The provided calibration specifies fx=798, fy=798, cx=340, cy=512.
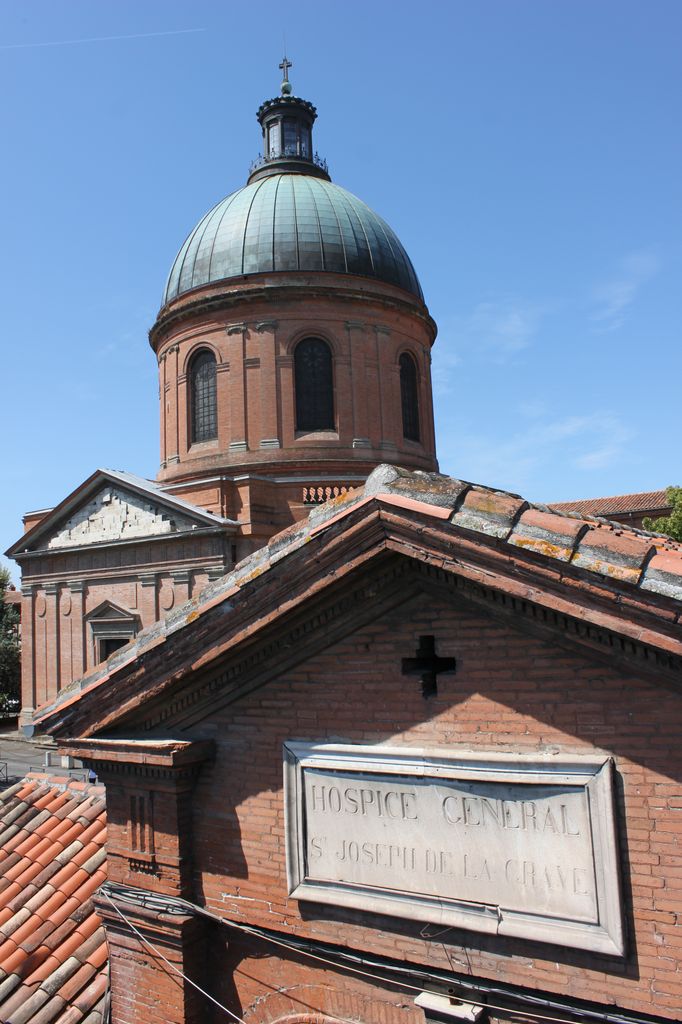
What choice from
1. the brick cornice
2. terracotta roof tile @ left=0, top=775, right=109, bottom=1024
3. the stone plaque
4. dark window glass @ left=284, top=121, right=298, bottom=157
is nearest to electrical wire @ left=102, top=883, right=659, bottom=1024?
the stone plaque

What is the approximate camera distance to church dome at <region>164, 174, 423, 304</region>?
24281 millimetres

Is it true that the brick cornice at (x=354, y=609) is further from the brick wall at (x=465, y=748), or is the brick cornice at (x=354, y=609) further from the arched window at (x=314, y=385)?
the arched window at (x=314, y=385)

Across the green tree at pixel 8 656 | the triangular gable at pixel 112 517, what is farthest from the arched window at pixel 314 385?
the green tree at pixel 8 656

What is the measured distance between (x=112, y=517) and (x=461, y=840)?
2036 cm

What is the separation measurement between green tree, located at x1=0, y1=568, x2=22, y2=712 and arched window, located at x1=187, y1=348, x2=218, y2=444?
52.3ft

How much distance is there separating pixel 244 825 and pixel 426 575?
1.75m

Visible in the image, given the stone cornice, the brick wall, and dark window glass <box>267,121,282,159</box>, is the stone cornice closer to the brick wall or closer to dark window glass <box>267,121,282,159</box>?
dark window glass <box>267,121,282,159</box>

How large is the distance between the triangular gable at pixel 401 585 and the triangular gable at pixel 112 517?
15.9m

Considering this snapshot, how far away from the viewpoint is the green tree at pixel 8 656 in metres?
34.1

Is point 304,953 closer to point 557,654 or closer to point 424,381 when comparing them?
point 557,654

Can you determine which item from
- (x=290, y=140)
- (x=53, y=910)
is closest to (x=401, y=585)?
(x=53, y=910)

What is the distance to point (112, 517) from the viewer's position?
2267 cm

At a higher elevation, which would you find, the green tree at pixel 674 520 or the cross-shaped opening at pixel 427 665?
the green tree at pixel 674 520

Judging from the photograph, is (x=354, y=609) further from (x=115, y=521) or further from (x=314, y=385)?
(x=314, y=385)
